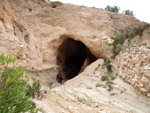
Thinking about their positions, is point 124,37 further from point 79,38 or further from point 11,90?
point 11,90

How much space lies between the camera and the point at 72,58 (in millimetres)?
12391

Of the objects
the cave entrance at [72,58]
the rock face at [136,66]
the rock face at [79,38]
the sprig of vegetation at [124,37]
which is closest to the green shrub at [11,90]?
the rock face at [79,38]

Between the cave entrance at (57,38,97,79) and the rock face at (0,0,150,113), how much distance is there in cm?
24

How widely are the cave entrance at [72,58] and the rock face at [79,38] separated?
0.24m

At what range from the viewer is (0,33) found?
16.8ft

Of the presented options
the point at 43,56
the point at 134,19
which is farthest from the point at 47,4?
the point at 134,19

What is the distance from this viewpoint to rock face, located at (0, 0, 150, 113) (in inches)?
174

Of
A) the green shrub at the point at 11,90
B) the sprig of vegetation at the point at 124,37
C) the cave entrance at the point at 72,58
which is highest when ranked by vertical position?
the sprig of vegetation at the point at 124,37

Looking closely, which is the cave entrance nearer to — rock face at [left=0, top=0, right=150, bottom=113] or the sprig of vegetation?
rock face at [left=0, top=0, right=150, bottom=113]

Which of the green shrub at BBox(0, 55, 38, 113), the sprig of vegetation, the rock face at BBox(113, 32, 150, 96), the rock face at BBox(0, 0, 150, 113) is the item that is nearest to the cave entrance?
the rock face at BBox(0, 0, 150, 113)

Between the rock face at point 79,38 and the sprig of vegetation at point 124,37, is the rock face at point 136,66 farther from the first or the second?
the sprig of vegetation at point 124,37

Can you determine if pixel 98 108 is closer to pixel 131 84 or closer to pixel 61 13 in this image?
pixel 131 84

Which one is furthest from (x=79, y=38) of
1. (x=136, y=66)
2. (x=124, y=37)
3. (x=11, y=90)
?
(x=11, y=90)

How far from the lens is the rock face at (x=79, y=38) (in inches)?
174
